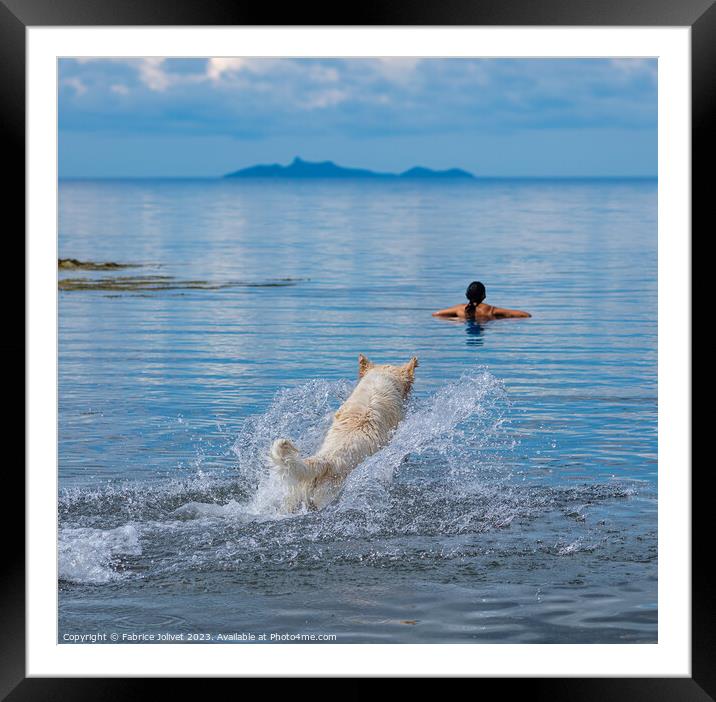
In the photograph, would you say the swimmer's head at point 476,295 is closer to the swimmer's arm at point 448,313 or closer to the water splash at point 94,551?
the swimmer's arm at point 448,313

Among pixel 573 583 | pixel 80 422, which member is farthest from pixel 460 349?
pixel 573 583

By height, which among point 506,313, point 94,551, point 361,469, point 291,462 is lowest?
point 94,551

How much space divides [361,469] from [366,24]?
421cm

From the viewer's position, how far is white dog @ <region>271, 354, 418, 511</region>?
8.72 metres

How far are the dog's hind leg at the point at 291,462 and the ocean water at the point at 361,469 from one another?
1.17 ft

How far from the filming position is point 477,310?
20.2 metres

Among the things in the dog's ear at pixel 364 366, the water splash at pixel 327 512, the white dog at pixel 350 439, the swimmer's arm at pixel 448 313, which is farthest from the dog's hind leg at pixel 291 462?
the swimmer's arm at pixel 448 313

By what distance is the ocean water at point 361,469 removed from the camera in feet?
24.0

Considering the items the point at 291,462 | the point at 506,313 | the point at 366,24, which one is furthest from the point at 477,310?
the point at 366,24

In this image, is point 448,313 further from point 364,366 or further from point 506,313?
point 364,366

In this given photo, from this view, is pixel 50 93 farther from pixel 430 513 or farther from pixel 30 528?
pixel 430 513

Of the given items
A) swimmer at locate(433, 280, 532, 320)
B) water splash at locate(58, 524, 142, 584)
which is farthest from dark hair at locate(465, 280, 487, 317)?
water splash at locate(58, 524, 142, 584)

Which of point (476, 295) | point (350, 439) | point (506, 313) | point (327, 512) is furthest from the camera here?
point (506, 313)

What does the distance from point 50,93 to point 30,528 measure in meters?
2.62
